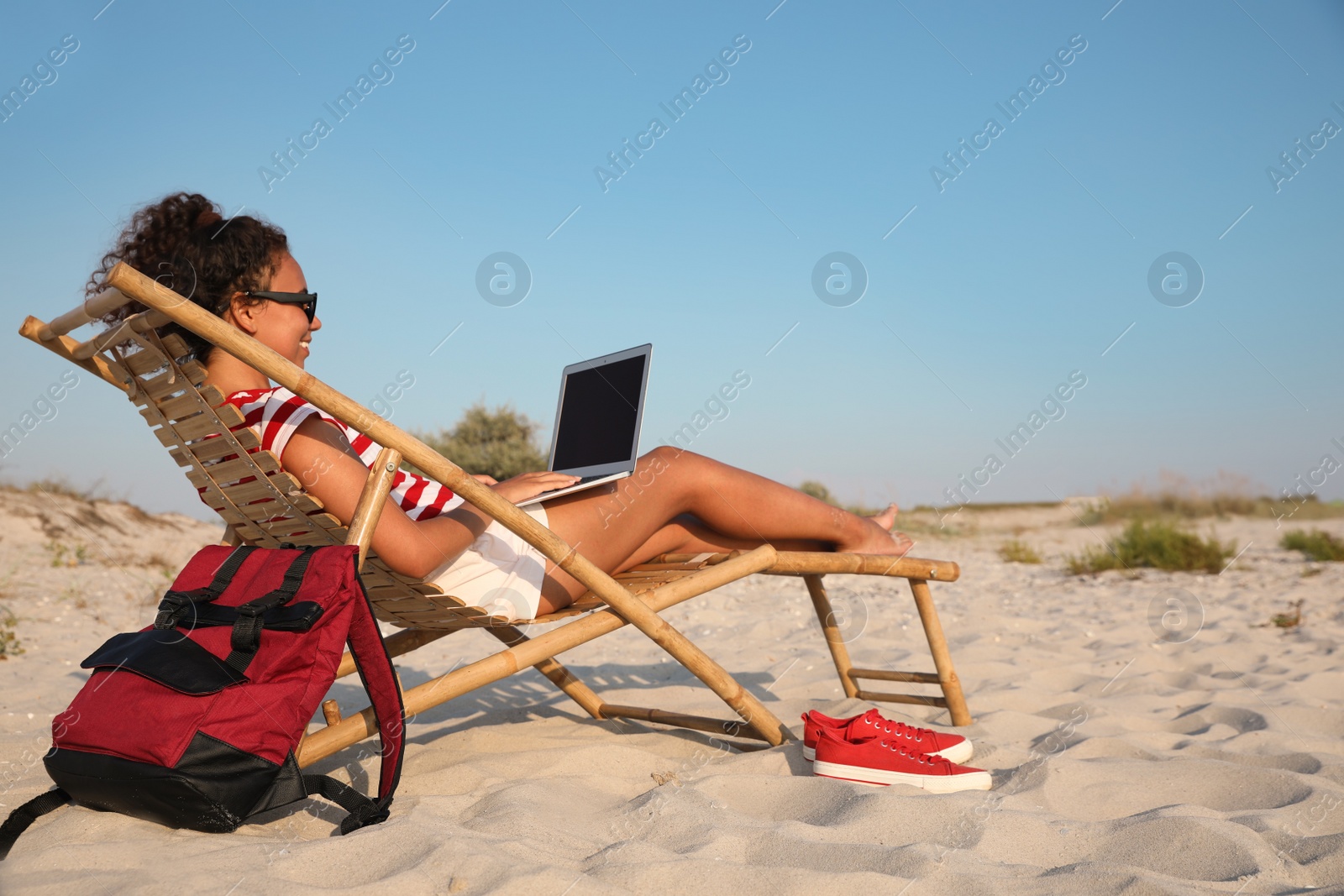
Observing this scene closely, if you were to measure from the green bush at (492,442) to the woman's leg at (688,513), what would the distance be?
7903 millimetres

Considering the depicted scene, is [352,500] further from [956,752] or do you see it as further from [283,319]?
[956,752]

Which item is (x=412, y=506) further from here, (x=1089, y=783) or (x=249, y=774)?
(x=1089, y=783)

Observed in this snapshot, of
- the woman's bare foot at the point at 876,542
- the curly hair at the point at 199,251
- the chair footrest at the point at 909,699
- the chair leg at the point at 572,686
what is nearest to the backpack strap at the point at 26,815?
the curly hair at the point at 199,251

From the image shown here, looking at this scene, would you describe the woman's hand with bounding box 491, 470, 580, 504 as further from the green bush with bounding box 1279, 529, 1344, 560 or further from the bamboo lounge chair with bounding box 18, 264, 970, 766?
the green bush with bounding box 1279, 529, 1344, 560

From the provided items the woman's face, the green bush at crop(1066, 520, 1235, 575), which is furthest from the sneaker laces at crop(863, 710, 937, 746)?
the green bush at crop(1066, 520, 1235, 575)

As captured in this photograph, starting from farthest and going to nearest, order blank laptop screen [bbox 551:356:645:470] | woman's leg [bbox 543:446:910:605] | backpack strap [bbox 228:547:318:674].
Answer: blank laptop screen [bbox 551:356:645:470], woman's leg [bbox 543:446:910:605], backpack strap [bbox 228:547:318:674]

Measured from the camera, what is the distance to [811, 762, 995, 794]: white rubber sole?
226 centimetres

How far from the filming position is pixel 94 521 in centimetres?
768

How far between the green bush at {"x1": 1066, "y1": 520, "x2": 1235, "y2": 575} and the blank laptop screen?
6.49m

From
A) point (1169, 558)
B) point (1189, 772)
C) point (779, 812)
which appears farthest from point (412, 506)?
point (1169, 558)

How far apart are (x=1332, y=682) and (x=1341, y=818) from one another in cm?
195

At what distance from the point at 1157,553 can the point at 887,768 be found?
6.90 meters

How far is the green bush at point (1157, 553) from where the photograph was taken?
25.6 feet

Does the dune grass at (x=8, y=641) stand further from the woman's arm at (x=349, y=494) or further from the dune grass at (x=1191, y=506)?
the dune grass at (x=1191, y=506)
